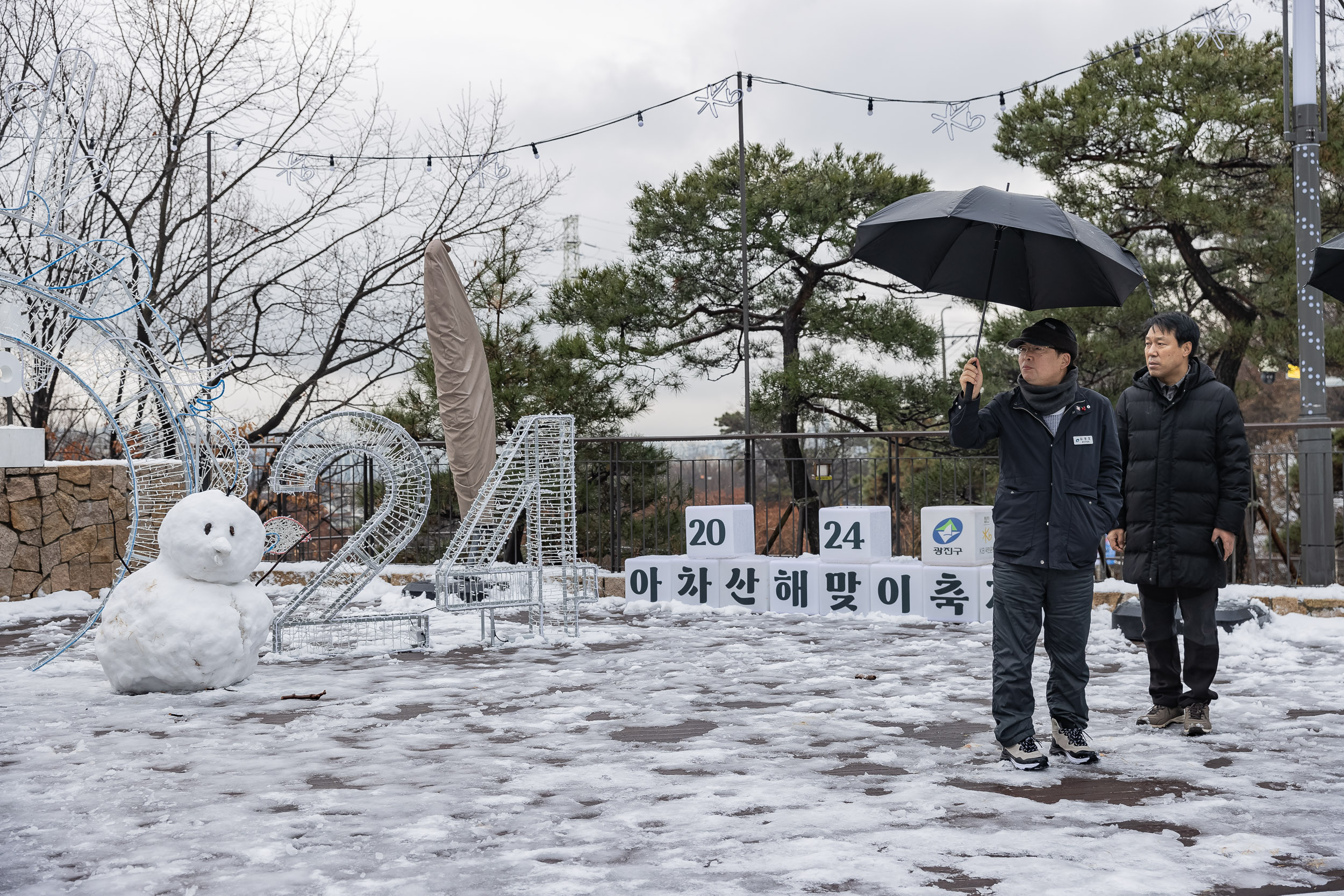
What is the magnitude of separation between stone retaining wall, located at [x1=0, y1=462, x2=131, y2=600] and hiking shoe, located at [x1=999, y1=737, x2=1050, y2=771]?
9.41 meters

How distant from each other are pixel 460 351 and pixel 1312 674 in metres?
6.28

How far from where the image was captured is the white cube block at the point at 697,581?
9570 millimetres

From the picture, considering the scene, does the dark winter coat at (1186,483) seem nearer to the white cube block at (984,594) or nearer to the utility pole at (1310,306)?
the white cube block at (984,594)

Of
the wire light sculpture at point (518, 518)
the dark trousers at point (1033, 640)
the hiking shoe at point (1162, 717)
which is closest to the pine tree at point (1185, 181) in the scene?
the wire light sculpture at point (518, 518)

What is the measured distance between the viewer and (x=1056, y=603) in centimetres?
428

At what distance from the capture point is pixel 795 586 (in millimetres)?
9258

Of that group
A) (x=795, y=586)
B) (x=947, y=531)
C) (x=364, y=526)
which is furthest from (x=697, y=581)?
(x=364, y=526)

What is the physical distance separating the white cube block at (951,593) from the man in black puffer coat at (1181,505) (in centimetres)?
349

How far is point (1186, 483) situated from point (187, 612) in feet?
16.4

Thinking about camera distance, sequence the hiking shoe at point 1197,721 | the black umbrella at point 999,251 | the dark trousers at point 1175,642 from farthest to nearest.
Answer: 1. the dark trousers at point 1175,642
2. the hiking shoe at point 1197,721
3. the black umbrella at point 999,251

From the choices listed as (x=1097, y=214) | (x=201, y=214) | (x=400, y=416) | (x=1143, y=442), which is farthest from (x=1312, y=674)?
(x=201, y=214)

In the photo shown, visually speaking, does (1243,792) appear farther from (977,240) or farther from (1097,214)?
(1097,214)

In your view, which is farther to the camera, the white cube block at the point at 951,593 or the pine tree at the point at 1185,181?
the pine tree at the point at 1185,181

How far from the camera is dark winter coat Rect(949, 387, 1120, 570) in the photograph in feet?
13.8
